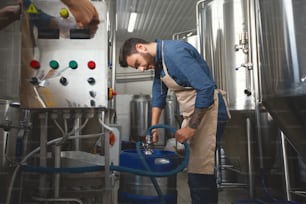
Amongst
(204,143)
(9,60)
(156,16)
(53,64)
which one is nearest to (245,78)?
(204,143)

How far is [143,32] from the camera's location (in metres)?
3.91

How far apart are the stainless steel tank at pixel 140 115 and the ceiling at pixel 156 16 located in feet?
3.46

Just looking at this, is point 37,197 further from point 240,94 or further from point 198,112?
point 240,94

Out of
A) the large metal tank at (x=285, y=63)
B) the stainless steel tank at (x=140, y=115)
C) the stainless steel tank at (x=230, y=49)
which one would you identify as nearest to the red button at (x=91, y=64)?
the large metal tank at (x=285, y=63)

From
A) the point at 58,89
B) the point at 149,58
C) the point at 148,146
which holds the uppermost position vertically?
the point at 149,58

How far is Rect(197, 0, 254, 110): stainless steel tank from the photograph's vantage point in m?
1.44

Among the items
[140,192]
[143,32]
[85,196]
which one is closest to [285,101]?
[140,192]

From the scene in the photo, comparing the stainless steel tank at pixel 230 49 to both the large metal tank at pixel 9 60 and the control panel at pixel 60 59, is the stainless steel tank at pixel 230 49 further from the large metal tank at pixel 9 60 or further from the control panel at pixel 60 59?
the large metal tank at pixel 9 60

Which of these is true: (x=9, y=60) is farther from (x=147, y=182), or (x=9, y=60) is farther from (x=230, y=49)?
(x=230, y=49)

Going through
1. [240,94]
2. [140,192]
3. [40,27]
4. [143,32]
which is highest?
[143,32]

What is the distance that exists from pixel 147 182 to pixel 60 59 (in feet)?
1.92

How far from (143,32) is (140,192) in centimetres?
322

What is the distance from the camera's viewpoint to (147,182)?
3.39ft

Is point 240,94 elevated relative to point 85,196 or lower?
elevated
